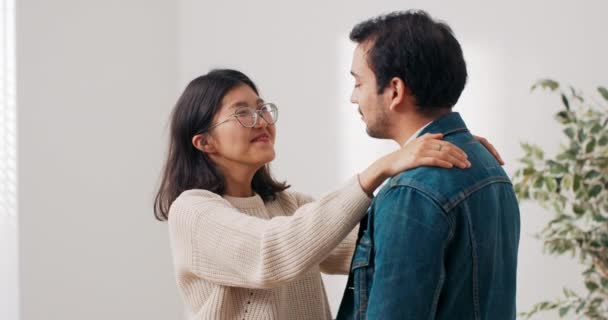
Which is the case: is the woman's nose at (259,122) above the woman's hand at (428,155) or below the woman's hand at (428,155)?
below

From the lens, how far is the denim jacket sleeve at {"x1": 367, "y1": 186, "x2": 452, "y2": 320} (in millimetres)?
1458

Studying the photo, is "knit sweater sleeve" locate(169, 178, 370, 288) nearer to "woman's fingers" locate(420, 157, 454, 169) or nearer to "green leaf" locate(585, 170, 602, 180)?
"woman's fingers" locate(420, 157, 454, 169)

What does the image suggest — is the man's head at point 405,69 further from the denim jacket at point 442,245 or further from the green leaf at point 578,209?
the green leaf at point 578,209

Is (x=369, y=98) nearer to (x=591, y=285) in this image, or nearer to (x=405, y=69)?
(x=405, y=69)

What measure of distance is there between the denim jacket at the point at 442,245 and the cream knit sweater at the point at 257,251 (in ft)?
0.35

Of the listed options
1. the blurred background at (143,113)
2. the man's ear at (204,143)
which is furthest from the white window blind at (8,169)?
the man's ear at (204,143)

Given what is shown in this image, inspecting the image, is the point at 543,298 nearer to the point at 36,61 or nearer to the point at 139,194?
the point at 139,194

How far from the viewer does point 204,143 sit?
7.18ft

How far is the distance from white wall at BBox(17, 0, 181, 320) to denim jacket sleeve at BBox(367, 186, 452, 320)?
275cm

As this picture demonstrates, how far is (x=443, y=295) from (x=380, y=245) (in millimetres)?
176

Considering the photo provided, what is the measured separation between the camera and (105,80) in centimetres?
417

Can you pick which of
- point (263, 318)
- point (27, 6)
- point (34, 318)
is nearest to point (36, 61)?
point (27, 6)

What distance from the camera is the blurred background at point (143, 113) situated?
3.18m

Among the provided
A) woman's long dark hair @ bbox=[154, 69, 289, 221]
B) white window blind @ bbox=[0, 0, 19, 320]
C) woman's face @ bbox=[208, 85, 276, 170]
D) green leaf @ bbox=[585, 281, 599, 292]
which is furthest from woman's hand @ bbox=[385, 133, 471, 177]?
white window blind @ bbox=[0, 0, 19, 320]
